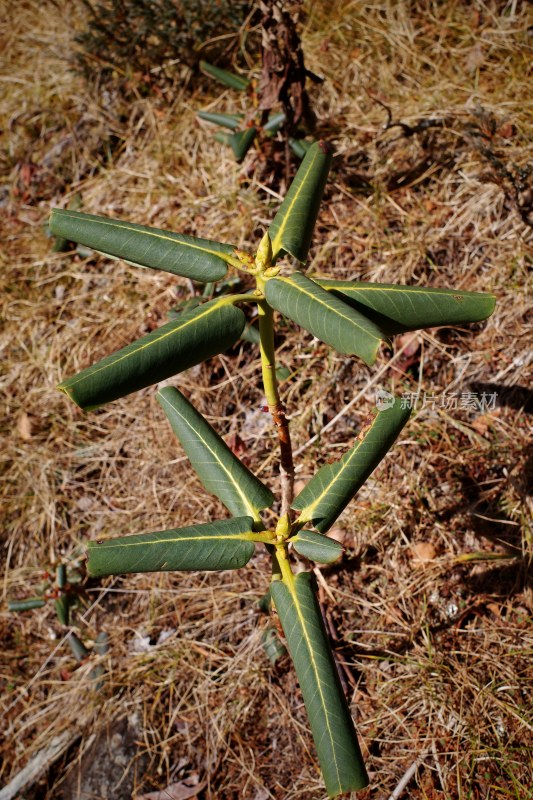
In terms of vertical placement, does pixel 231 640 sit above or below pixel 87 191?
below

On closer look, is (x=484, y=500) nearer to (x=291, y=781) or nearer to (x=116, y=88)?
(x=291, y=781)

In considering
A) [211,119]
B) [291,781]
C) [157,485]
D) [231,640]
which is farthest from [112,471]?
[211,119]

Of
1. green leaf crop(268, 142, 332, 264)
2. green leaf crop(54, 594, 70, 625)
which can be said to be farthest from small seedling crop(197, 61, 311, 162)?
green leaf crop(54, 594, 70, 625)

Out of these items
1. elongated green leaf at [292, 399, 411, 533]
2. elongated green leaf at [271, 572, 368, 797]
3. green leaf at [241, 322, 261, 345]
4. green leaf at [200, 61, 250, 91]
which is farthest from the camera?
green leaf at [200, 61, 250, 91]

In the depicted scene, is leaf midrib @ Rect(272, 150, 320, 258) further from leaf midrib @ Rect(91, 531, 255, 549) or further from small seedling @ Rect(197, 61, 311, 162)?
small seedling @ Rect(197, 61, 311, 162)

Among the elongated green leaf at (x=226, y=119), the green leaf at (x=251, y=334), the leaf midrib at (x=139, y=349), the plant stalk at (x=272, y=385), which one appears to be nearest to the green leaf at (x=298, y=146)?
the elongated green leaf at (x=226, y=119)

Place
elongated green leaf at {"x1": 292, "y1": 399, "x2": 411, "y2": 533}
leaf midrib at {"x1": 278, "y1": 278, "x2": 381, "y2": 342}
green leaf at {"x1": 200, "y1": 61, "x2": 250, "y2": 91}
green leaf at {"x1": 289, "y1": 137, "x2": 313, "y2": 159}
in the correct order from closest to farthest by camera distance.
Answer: leaf midrib at {"x1": 278, "y1": 278, "x2": 381, "y2": 342} < elongated green leaf at {"x1": 292, "y1": 399, "x2": 411, "y2": 533} < green leaf at {"x1": 289, "y1": 137, "x2": 313, "y2": 159} < green leaf at {"x1": 200, "y1": 61, "x2": 250, "y2": 91}

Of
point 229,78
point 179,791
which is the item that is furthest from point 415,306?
point 229,78

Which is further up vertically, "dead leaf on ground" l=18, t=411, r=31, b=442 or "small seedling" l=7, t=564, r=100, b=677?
"dead leaf on ground" l=18, t=411, r=31, b=442
